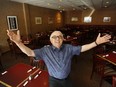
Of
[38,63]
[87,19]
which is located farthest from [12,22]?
[87,19]

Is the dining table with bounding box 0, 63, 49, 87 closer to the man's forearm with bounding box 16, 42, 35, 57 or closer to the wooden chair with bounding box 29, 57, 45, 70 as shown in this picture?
the wooden chair with bounding box 29, 57, 45, 70

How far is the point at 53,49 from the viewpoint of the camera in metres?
1.77

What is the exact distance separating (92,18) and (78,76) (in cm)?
950

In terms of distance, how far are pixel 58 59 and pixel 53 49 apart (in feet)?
0.60

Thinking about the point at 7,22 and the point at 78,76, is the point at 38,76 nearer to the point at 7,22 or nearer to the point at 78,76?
the point at 78,76

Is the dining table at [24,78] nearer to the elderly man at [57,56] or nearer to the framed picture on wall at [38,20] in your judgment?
the elderly man at [57,56]

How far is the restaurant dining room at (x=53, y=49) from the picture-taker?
5.64ft

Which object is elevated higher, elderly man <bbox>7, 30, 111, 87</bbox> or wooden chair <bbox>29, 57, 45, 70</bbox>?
elderly man <bbox>7, 30, 111, 87</bbox>

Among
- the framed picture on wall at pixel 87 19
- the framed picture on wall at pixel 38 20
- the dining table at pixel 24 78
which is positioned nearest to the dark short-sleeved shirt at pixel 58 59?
the dining table at pixel 24 78

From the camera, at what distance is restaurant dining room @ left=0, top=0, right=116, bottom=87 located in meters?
1.72

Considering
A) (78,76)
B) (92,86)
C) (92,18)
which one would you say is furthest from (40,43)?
(92,18)

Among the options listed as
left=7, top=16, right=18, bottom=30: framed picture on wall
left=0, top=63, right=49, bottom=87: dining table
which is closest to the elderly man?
left=0, top=63, right=49, bottom=87: dining table

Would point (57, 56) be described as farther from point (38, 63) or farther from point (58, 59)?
point (38, 63)

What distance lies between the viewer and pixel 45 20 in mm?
9867
